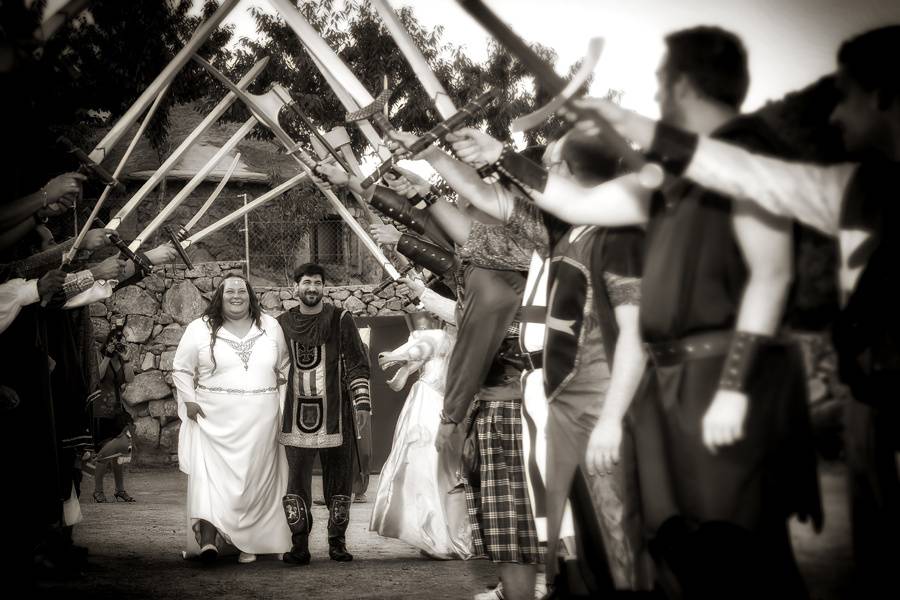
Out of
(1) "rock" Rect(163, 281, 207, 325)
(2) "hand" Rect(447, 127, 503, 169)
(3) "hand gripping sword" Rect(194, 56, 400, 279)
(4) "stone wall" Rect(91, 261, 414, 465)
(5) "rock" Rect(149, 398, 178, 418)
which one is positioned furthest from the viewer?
(1) "rock" Rect(163, 281, 207, 325)

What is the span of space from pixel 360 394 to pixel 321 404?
309 millimetres

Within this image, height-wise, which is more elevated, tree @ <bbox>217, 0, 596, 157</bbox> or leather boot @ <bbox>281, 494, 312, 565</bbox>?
tree @ <bbox>217, 0, 596, 157</bbox>

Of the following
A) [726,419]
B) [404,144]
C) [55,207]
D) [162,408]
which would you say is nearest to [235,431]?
[55,207]

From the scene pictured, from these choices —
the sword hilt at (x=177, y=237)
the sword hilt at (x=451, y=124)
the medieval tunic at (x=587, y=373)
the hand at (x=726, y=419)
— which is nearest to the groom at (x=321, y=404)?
the sword hilt at (x=177, y=237)

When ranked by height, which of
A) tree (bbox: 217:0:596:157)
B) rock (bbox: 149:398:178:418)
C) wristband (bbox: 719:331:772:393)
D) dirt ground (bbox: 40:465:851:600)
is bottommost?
dirt ground (bbox: 40:465:851:600)

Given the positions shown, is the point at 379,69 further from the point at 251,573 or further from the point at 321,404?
the point at 251,573

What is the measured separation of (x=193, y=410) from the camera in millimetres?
7520

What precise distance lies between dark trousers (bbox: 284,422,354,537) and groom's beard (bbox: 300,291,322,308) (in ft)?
2.90

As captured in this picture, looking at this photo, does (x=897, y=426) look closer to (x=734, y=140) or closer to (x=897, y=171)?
(x=897, y=171)

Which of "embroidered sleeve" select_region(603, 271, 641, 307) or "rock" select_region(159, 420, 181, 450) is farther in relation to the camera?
"rock" select_region(159, 420, 181, 450)

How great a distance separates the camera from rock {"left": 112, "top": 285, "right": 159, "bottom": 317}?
1642cm

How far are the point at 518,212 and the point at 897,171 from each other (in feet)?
5.86

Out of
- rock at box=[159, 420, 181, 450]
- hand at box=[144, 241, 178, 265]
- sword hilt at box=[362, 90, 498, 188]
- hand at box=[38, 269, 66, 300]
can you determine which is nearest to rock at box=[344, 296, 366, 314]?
rock at box=[159, 420, 181, 450]

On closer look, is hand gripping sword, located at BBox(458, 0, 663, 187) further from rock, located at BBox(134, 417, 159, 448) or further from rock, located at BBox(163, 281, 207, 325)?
rock, located at BBox(163, 281, 207, 325)
